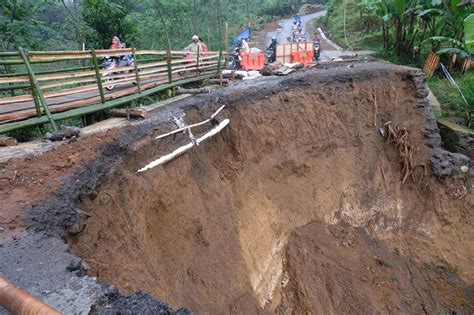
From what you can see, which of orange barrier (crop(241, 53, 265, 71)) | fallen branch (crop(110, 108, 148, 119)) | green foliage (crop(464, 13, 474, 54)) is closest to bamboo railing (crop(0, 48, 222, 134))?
fallen branch (crop(110, 108, 148, 119))

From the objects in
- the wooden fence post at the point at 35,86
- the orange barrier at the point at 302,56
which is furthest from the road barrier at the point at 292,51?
the wooden fence post at the point at 35,86

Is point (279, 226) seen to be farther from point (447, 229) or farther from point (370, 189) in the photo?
point (447, 229)

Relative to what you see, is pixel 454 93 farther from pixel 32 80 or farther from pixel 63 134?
pixel 32 80

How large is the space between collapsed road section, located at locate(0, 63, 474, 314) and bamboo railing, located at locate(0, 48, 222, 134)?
43.7 inches

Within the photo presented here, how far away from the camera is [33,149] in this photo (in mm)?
5418

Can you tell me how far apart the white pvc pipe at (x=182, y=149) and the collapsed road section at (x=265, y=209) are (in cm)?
13

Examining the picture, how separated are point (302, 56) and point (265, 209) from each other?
340 inches

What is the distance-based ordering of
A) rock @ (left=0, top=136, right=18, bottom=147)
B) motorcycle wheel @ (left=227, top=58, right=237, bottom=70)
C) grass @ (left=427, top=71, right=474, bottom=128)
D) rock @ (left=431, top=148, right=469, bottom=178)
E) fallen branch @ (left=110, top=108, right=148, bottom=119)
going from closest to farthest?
rock @ (left=0, top=136, right=18, bottom=147) < fallen branch @ (left=110, top=108, right=148, bottom=119) < rock @ (left=431, top=148, right=469, bottom=178) < grass @ (left=427, top=71, right=474, bottom=128) < motorcycle wheel @ (left=227, top=58, right=237, bottom=70)

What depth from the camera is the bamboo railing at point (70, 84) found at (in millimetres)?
5859

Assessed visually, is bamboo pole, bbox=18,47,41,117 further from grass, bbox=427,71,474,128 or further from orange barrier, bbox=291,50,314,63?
grass, bbox=427,71,474,128

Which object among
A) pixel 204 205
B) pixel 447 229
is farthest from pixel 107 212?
pixel 447 229

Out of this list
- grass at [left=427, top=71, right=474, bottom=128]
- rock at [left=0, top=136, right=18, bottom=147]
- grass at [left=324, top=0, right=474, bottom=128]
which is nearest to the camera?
rock at [left=0, top=136, right=18, bottom=147]

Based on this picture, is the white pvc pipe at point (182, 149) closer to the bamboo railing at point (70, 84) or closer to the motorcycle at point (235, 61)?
the bamboo railing at point (70, 84)

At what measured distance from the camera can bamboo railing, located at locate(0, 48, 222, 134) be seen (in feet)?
19.2
